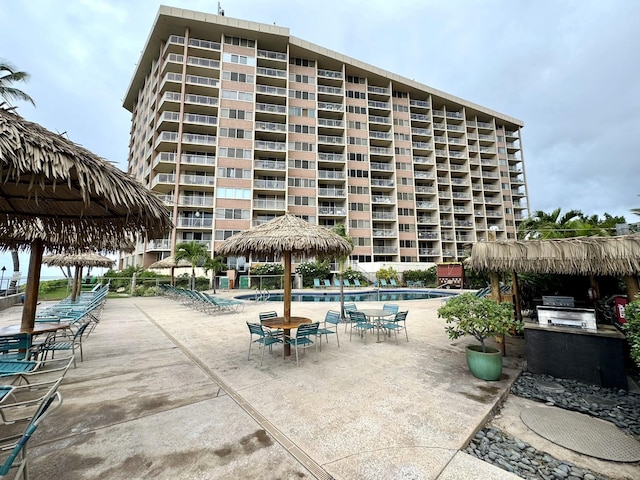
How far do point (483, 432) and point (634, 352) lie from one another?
1827mm

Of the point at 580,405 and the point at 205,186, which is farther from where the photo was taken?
the point at 205,186

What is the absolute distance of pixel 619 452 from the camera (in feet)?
9.20

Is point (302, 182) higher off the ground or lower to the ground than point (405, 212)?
higher

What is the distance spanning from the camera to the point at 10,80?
17406 mm

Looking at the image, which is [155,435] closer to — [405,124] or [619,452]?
[619,452]

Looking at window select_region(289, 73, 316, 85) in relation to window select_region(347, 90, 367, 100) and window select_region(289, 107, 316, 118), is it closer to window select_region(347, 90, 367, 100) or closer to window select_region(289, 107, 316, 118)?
window select_region(289, 107, 316, 118)

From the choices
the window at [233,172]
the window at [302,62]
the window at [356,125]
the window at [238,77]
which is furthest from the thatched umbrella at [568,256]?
the window at [302,62]

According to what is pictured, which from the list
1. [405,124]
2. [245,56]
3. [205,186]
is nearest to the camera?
[205,186]

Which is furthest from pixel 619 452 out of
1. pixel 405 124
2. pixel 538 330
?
pixel 405 124

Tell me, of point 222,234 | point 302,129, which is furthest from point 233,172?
point 302,129

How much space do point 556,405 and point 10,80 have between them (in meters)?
30.2

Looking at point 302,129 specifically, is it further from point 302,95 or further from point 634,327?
point 634,327

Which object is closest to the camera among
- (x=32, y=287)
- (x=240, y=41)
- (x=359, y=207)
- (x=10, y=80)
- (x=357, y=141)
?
(x=32, y=287)

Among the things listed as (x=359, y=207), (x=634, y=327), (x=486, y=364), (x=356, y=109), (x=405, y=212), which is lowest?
(x=486, y=364)
